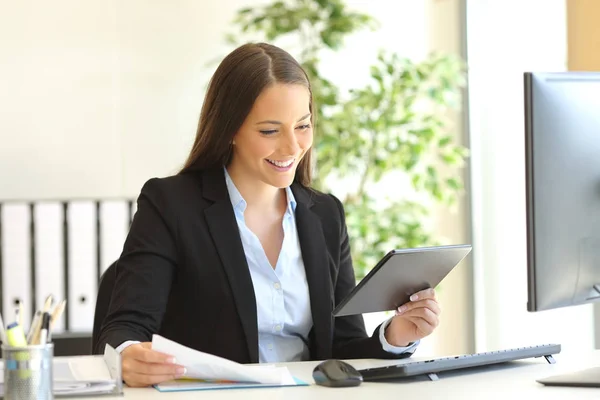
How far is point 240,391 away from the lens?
1679mm

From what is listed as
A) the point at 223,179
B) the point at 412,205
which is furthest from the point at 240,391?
the point at 412,205

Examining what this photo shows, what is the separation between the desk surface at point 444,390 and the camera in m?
1.62

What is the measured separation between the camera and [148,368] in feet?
5.63

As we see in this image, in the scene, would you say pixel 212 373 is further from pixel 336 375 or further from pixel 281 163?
pixel 281 163

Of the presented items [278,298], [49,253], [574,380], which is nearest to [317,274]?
[278,298]

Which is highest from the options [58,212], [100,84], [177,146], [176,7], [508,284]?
[176,7]

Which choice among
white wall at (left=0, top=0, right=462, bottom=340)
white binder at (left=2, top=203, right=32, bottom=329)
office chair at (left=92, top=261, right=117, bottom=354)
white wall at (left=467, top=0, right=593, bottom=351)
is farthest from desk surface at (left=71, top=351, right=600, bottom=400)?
white wall at (left=0, top=0, right=462, bottom=340)

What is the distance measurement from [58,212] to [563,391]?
2558mm

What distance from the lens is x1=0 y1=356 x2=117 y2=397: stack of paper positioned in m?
1.63

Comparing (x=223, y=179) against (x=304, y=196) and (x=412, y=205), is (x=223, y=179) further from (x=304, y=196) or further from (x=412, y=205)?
(x=412, y=205)

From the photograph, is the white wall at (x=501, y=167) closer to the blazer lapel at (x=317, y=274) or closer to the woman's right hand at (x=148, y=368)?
the blazer lapel at (x=317, y=274)

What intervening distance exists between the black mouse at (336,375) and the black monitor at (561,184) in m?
0.34

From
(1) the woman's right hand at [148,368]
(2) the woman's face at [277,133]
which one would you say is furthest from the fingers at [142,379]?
(2) the woman's face at [277,133]

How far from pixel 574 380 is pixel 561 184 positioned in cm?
35
